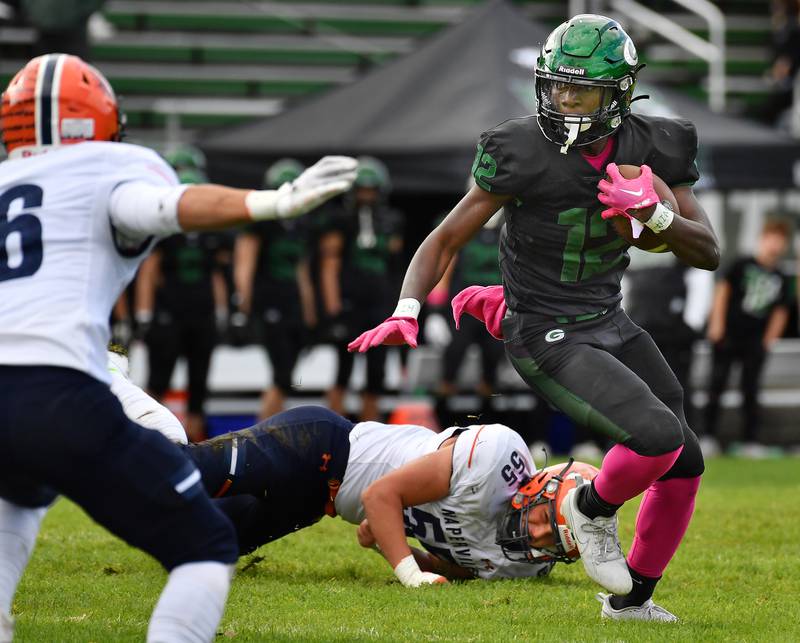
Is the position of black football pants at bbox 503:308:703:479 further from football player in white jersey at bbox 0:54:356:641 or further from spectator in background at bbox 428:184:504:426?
spectator in background at bbox 428:184:504:426

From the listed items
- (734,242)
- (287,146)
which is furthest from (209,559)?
(734,242)

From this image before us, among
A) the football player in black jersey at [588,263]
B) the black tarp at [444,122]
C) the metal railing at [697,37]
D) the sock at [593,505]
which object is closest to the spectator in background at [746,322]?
the black tarp at [444,122]

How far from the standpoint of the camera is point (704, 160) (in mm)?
11031

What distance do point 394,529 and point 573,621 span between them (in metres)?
0.74

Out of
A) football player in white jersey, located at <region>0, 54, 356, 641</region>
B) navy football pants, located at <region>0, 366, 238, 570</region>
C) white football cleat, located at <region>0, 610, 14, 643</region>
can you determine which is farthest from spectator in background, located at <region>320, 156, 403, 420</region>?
navy football pants, located at <region>0, 366, 238, 570</region>

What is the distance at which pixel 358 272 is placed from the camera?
1032cm

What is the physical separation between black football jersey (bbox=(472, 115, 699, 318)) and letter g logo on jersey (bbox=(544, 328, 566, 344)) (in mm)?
62

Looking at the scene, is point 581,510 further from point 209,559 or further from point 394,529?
point 209,559

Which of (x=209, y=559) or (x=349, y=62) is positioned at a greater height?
(x=209, y=559)

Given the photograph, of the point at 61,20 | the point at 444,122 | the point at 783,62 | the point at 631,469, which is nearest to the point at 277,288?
the point at 444,122

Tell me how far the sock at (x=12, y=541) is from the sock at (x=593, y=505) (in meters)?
1.68

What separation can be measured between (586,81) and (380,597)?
1821mm

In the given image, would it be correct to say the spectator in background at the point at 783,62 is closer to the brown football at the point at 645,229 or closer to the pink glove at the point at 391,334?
the brown football at the point at 645,229

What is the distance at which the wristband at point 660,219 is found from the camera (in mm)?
3996
